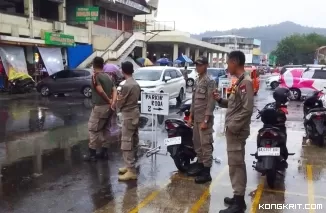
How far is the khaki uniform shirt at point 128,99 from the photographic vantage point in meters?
5.84

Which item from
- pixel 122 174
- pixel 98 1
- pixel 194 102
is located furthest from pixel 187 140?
pixel 98 1

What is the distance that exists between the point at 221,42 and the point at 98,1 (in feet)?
232

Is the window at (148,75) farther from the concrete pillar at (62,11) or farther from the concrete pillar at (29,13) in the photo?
the concrete pillar at (62,11)

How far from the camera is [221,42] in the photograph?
96500 millimetres

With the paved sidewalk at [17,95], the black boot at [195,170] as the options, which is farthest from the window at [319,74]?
the paved sidewalk at [17,95]

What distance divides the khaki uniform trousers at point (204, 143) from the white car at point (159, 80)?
8.23m

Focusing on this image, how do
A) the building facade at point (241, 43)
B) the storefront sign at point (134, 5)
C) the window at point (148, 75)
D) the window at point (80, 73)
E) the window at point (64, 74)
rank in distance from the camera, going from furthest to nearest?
the building facade at point (241, 43), the storefront sign at point (134, 5), the window at point (64, 74), the window at point (80, 73), the window at point (148, 75)

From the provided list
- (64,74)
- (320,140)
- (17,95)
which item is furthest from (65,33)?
(320,140)

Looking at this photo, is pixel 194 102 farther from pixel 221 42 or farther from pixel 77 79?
pixel 221 42

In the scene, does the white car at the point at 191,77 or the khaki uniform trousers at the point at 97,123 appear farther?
the white car at the point at 191,77

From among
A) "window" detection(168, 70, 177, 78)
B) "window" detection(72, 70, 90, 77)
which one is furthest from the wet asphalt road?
"window" detection(72, 70, 90, 77)

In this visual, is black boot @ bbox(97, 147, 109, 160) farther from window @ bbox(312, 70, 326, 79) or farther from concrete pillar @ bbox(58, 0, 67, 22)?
concrete pillar @ bbox(58, 0, 67, 22)

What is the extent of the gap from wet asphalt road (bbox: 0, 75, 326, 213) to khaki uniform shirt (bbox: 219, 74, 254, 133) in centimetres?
112

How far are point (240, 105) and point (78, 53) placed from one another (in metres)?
23.7
